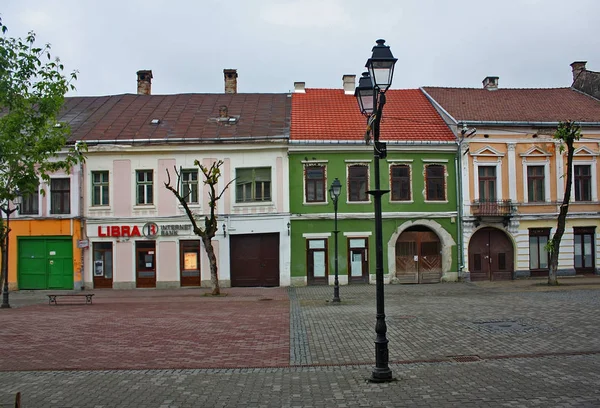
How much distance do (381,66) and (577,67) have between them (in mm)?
29887

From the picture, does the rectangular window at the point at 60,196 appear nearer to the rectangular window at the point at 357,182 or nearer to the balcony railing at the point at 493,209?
the rectangular window at the point at 357,182

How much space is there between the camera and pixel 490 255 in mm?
28219

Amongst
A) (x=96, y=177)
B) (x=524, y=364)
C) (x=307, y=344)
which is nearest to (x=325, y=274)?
(x=96, y=177)

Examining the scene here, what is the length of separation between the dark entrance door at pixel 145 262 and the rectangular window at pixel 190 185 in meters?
2.87

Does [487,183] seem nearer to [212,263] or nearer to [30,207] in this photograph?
[212,263]

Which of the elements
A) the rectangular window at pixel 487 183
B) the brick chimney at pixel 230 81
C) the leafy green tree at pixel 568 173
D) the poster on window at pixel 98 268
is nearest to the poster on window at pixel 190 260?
the poster on window at pixel 98 268

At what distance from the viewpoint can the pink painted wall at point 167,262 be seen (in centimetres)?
2762

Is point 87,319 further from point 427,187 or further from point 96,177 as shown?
point 427,187

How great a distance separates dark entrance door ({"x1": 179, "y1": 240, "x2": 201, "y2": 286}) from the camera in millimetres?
27688

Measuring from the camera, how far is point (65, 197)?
27.8m

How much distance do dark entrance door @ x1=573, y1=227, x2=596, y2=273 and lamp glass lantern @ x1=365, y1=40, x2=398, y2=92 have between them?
23.3 m

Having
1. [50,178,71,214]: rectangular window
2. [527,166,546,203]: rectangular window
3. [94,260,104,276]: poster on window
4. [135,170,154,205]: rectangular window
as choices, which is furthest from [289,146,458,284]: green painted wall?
[50,178,71,214]: rectangular window

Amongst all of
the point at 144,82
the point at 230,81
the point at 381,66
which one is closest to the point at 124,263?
the point at 144,82

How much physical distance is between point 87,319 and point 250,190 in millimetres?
12391
